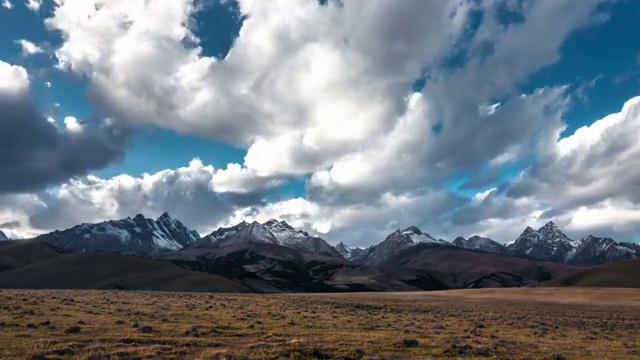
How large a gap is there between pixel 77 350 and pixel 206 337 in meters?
7.66

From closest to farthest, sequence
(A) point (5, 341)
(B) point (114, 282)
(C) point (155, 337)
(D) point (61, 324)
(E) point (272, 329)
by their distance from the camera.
→ (A) point (5, 341), (C) point (155, 337), (D) point (61, 324), (E) point (272, 329), (B) point (114, 282)

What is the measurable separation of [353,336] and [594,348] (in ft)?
52.5

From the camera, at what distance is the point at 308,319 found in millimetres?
41875

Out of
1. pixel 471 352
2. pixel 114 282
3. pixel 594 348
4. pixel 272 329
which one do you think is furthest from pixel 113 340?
pixel 114 282

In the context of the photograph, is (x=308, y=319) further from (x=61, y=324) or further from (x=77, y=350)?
(x=77, y=350)

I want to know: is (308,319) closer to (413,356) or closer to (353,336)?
(353,336)

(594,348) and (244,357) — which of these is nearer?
(244,357)

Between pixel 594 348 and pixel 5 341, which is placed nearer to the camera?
pixel 5 341

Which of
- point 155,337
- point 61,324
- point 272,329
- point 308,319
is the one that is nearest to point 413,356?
point 272,329

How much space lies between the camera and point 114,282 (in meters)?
194

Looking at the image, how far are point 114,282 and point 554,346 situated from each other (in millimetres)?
193093

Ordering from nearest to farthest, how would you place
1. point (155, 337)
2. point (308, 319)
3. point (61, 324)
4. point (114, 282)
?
point (155, 337)
point (61, 324)
point (308, 319)
point (114, 282)

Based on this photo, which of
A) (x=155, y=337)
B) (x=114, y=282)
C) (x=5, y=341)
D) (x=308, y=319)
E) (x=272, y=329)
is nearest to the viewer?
(x=5, y=341)

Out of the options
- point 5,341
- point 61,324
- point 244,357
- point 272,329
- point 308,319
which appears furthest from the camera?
point 308,319
